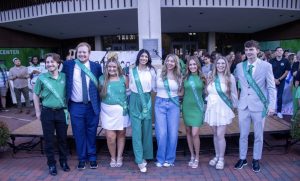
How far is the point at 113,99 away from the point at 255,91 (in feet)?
6.51

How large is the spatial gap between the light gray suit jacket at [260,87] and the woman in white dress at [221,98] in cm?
18

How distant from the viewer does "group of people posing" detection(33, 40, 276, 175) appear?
4227mm

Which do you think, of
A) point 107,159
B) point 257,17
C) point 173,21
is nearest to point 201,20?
point 173,21

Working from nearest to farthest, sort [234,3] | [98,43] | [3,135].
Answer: [3,135] → [234,3] → [98,43]

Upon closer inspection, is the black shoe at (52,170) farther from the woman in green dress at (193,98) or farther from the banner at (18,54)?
the banner at (18,54)

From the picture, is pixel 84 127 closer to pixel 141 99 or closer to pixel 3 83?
pixel 141 99

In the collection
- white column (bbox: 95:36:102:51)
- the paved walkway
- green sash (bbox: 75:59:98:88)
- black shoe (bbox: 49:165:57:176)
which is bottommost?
the paved walkway

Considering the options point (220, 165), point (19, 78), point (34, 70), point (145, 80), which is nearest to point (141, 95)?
point (145, 80)

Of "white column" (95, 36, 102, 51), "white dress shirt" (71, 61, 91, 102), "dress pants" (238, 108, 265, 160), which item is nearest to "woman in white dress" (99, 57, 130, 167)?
"white dress shirt" (71, 61, 91, 102)

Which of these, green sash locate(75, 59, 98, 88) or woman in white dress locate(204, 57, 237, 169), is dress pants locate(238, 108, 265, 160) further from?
green sash locate(75, 59, 98, 88)

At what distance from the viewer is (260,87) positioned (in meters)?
4.11

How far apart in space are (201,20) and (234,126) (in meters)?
12.5

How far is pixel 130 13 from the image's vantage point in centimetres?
1505

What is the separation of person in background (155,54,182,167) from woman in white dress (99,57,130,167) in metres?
0.50
